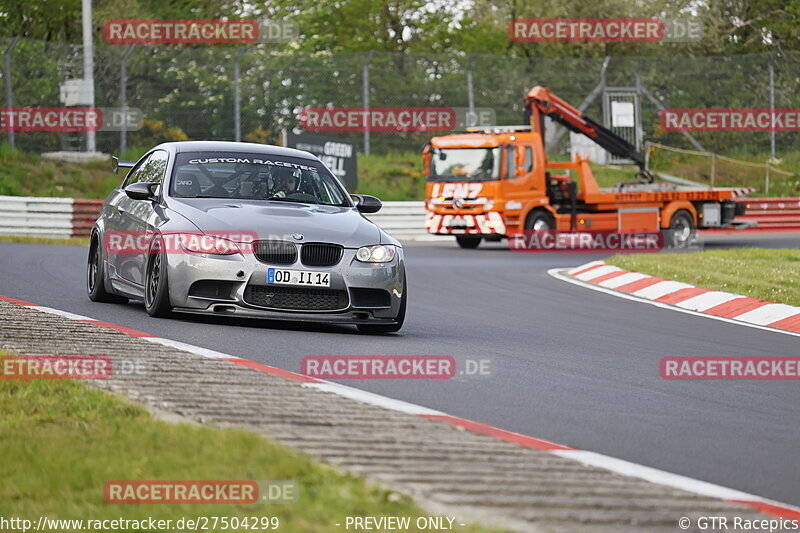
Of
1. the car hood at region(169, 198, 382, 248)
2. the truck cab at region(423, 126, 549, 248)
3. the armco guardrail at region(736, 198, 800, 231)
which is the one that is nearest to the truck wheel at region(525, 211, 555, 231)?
the truck cab at region(423, 126, 549, 248)

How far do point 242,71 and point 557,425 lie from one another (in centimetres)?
2713

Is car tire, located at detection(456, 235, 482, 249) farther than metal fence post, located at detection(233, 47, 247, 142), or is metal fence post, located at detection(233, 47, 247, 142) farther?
metal fence post, located at detection(233, 47, 247, 142)

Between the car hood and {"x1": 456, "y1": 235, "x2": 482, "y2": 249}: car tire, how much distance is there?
1826 cm

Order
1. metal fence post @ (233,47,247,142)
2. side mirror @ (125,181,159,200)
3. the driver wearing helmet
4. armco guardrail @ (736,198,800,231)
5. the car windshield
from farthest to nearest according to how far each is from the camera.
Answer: armco guardrail @ (736,198,800,231), metal fence post @ (233,47,247,142), the driver wearing helmet, the car windshield, side mirror @ (125,181,159,200)

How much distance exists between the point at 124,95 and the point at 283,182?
865 inches

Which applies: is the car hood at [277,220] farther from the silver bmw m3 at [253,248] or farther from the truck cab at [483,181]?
the truck cab at [483,181]

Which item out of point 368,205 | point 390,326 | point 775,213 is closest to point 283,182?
point 368,205

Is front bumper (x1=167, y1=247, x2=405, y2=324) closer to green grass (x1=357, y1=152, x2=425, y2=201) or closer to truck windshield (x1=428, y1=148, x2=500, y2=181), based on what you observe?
truck windshield (x1=428, y1=148, x2=500, y2=181)

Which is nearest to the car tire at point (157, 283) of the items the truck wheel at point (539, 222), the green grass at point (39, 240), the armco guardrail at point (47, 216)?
the green grass at point (39, 240)

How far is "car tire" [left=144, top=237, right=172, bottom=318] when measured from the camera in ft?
34.6

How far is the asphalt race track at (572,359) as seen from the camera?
667cm

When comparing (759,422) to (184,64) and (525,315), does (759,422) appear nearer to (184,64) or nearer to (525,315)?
(525,315)

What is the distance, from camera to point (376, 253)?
10.6 metres

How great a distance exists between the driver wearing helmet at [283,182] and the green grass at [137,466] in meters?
5.23
